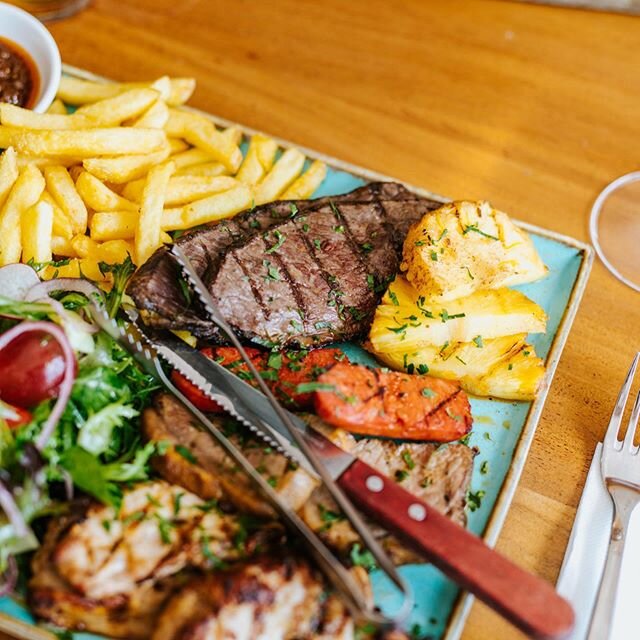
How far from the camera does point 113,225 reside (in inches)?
133

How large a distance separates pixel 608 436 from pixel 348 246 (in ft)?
4.67

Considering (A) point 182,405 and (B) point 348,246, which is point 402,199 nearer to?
(B) point 348,246

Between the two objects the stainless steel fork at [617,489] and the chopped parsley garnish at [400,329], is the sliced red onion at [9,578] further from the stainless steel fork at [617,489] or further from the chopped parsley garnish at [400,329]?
the stainless steel fork at [617,489]

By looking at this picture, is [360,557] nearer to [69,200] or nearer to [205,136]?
[69,200]

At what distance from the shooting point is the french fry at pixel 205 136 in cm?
380

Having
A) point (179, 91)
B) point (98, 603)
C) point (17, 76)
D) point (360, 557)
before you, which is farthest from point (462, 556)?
point (17, 76)

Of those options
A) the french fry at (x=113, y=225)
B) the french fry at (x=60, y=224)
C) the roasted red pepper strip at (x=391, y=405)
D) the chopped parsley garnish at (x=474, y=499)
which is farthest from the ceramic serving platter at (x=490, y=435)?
the french fry at (x=60, y=224)

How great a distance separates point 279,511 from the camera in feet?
8.32

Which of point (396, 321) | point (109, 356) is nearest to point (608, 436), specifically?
point (396, 321)

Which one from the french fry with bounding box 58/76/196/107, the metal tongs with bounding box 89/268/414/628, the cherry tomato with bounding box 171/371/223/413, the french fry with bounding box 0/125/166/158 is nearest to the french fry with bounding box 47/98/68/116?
the french fry with bounding box 58/76/196/107

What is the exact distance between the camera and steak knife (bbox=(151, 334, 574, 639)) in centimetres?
231

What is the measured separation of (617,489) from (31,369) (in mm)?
2405

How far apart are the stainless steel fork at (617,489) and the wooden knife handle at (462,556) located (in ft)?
1.35

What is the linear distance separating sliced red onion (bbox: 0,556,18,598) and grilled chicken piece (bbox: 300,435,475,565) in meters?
0.98
